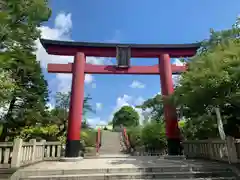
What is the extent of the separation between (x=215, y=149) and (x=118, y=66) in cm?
616

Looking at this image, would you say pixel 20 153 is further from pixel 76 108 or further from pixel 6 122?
pixel 6 122

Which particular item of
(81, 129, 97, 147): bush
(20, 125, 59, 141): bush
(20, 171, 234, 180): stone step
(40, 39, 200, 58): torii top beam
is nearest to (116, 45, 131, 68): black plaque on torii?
(40, 39, 200, 58): torii top beam

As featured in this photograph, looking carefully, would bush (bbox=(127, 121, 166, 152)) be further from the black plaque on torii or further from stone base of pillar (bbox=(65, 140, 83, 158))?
stone base of pillar (bbox=(65, 140, 83, 158))

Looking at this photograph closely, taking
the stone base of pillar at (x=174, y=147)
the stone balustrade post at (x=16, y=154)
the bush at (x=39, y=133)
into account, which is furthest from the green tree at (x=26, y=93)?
the stone base of pillar at (x=174, y=147)

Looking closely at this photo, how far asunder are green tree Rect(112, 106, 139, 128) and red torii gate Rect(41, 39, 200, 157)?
4011 centimetres

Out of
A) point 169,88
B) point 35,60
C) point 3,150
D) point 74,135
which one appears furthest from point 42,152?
point 169,88

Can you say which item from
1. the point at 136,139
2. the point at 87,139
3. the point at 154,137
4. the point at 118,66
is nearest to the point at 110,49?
the point at 118,66

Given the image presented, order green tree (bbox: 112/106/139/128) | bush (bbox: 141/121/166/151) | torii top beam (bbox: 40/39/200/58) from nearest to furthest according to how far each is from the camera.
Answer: torii top beam (bbox: 40/39/200/58), bush (bbox: 141/121/166/151), green tree (bbox: 112/106/139/128)

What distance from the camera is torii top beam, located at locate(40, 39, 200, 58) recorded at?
1064 centimetres

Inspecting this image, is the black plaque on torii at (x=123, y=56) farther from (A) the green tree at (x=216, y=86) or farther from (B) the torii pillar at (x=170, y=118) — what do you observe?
(A) the green tree at (x=216, y=86)

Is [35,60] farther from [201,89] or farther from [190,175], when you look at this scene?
[190,175]

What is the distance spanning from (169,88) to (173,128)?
6.85ft

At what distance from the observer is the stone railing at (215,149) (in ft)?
20.4

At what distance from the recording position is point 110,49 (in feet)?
36.7
